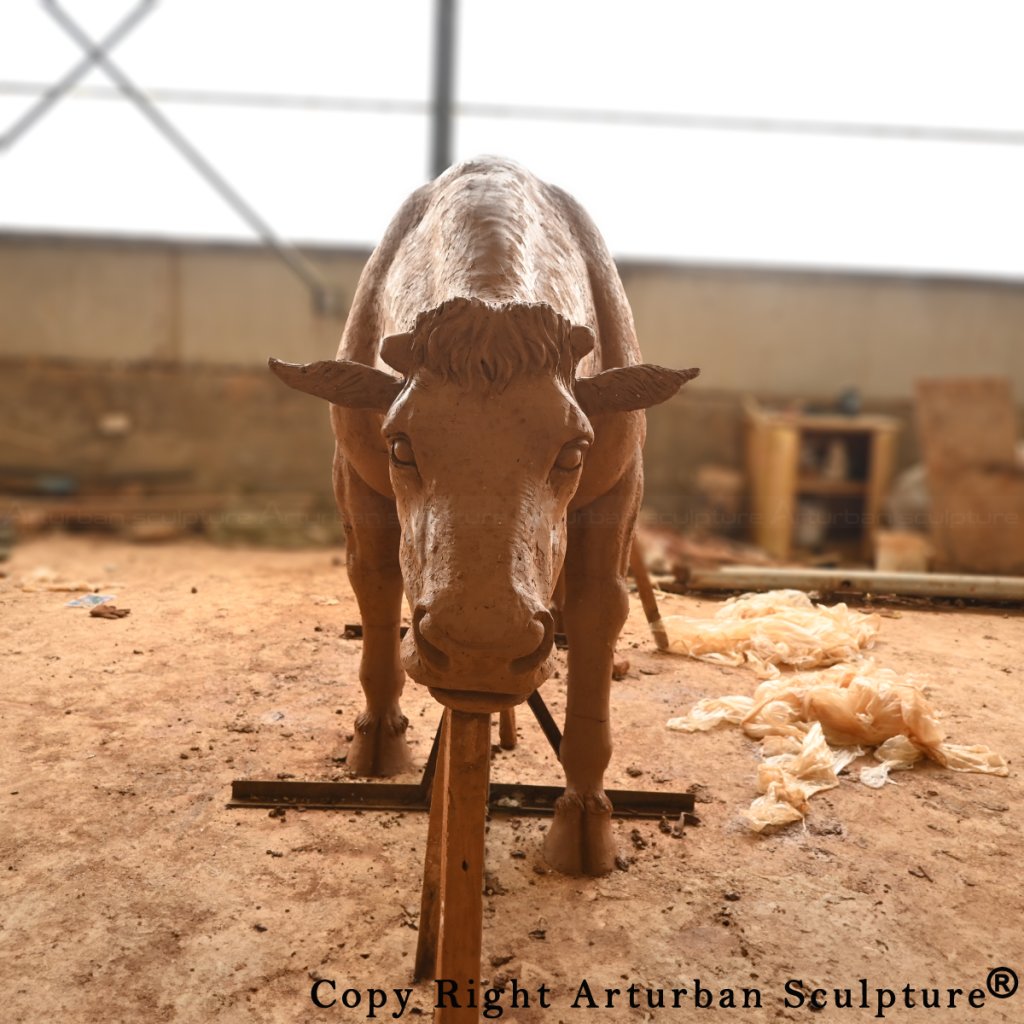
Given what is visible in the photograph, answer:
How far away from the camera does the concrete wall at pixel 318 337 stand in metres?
7.84

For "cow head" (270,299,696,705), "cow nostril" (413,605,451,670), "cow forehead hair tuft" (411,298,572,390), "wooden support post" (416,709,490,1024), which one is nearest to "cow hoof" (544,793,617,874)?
"wooden support post" (416,709,490,1024)

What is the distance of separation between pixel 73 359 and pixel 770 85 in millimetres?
6299

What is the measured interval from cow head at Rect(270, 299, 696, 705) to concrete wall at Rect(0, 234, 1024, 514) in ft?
21.0

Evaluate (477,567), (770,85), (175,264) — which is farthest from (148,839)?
(770,85)

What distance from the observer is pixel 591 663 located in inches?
105

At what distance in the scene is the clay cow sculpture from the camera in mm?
1696

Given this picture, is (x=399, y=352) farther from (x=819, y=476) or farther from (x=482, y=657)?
(x=819, y=476)

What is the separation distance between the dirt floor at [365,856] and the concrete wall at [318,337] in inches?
168

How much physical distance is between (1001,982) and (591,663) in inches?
48.6

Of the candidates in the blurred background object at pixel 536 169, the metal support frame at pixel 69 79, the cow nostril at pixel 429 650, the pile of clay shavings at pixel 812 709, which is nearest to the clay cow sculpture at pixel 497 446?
the cow nostril at pixel 429 650

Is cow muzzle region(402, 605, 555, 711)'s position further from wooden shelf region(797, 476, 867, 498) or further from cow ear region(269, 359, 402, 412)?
wooden shelf region(797, 476, 867, 498)

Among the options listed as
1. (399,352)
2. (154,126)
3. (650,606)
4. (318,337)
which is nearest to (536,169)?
(318,337)

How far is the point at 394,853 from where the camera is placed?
2695mm

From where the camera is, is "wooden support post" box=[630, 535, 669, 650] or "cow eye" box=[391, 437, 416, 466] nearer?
"cow eye" box=[391, 437, 416, 466]
